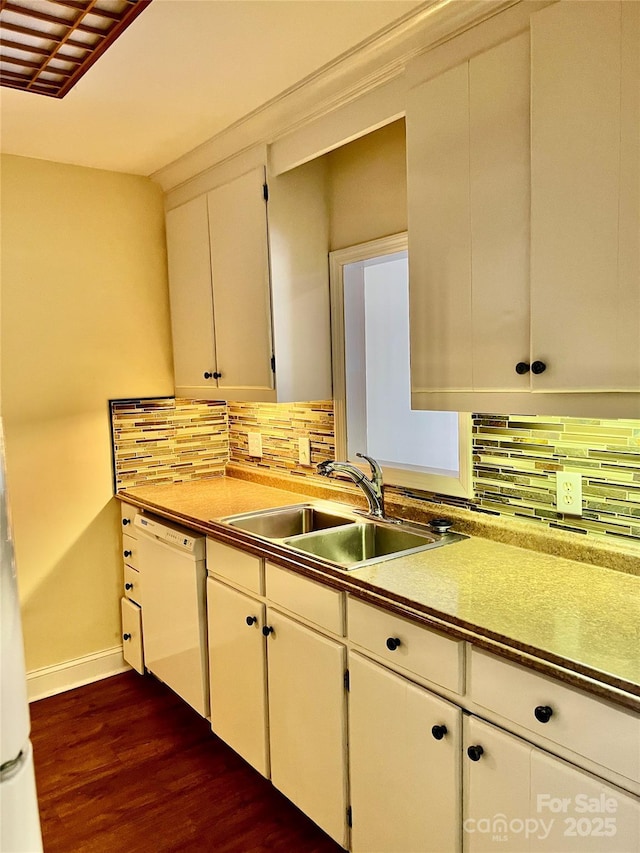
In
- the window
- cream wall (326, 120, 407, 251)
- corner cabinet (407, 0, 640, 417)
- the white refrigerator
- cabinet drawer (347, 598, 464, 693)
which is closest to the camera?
the white refrigerator

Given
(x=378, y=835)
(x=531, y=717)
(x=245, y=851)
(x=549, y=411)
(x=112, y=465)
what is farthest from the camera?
(x=112, y=465)

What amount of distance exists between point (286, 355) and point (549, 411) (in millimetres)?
1250

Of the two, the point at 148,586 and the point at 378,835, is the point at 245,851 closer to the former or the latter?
the point at 378,835

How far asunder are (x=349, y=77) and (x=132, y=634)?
2.55 meters

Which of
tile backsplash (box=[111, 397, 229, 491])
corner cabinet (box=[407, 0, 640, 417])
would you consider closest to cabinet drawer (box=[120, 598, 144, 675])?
tile backsplash (box=[111, 397, 229, 491])

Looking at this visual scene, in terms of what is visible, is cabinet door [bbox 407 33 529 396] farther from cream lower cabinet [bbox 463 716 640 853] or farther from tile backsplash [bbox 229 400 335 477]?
tile backsplash [bbox 229 400 335 477]

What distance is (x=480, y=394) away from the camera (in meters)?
1.75

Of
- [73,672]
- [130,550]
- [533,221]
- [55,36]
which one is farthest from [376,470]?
[73,672]

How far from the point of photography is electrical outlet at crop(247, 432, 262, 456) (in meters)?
3.26

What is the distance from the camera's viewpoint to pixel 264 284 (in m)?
2.56

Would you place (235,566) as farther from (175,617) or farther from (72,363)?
(72,363)

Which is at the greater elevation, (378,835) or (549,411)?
(549,411)

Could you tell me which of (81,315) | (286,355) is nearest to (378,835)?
(286,355)

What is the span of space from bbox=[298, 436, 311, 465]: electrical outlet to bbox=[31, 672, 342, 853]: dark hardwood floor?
120 centimetres
